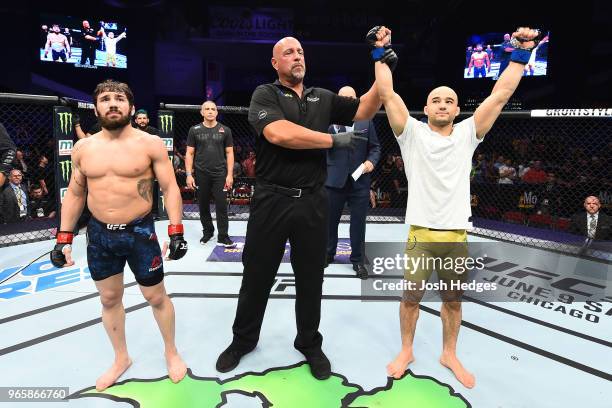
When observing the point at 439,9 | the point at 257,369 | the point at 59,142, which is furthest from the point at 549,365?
the point at 439,9

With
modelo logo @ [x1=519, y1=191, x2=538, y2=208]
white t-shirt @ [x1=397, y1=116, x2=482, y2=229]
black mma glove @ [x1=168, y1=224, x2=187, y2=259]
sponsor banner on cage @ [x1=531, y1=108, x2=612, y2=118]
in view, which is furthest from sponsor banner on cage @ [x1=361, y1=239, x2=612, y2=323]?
modelo logo @ [x1=519, y1=191, x2=538, y2=208]

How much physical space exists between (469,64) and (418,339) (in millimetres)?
12250

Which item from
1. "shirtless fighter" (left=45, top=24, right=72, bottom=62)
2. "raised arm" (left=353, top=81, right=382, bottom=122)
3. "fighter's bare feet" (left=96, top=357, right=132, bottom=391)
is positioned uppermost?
"shirtless fighter" (left=45, top=24, right=72, bottom=62)

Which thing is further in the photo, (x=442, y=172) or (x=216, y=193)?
(x=216, y=193)

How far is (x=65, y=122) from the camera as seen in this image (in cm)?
439

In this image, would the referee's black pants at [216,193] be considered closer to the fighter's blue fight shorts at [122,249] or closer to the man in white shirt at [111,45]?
the fighter's blue fight shorts at [122,249]

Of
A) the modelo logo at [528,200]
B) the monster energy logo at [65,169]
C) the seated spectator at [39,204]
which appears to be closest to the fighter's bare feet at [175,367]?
the monster energy logo at [65,169]

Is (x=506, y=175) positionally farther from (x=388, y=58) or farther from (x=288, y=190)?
(x=288, y=190)

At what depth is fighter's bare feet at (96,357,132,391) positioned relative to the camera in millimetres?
1901

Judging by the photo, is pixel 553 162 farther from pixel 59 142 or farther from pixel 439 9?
pixel 59 142

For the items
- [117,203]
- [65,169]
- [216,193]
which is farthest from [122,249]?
[65,169]

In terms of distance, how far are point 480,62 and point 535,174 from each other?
6.76 m

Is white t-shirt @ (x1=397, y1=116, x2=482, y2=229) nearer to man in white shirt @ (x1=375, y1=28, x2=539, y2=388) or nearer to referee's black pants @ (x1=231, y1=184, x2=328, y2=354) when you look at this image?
man in white shirt @ (x1=375, y1=28, x2=539, y2=388)

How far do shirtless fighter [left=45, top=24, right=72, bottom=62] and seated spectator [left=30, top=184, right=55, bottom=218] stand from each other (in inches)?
290
